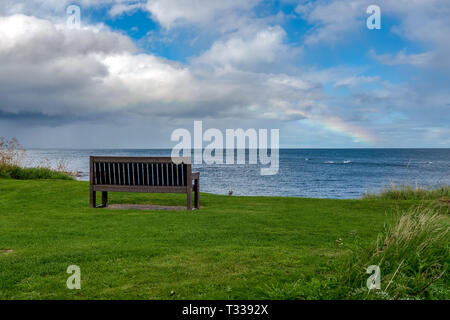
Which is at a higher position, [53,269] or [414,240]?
[414,240]

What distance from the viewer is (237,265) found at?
463 centimetres

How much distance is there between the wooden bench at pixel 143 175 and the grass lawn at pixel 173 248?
0.69 m

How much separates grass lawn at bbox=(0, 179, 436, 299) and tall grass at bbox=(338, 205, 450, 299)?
1.45 ft

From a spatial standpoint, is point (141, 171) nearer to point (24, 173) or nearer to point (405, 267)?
point (405, 267)

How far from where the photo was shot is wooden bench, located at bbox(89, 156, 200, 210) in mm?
9266

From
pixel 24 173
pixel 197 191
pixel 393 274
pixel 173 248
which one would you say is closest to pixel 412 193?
pixel 197 191

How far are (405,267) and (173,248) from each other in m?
3.04

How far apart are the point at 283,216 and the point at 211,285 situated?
4.78 meters

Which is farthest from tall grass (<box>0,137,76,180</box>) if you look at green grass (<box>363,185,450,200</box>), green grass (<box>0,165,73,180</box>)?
green grass (<box>363,185,450,200</box>)

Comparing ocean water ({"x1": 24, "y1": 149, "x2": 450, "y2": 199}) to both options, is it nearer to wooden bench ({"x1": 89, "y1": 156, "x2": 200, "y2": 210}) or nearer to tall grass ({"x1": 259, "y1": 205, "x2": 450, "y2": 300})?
wooden bench ({"x1": 89, "y1": 156, "x2": 200, "y2": 210})

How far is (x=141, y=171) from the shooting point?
9484 millimetres

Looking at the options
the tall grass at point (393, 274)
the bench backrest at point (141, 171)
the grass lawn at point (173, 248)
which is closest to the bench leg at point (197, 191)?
the bench backrest at point (141, 171)
